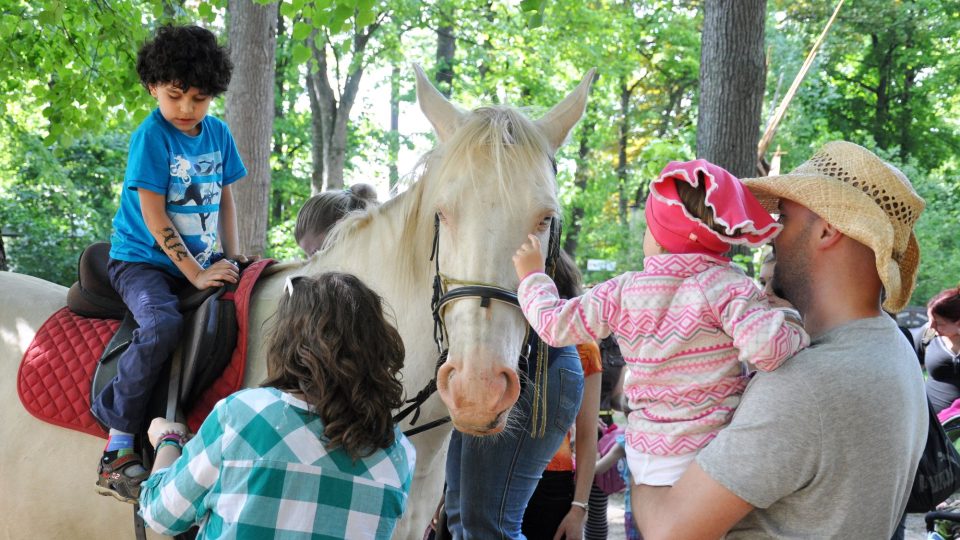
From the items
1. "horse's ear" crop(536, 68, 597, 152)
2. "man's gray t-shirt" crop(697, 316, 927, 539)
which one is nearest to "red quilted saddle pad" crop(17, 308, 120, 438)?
"horse's ear" crop(536, 68, 597, 152)

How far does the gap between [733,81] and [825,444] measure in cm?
453

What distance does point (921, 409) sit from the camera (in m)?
1.71

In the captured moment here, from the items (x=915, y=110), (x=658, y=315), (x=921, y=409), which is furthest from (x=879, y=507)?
(x=915, y=110)

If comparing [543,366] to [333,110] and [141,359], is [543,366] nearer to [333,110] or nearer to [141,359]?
[141,359]

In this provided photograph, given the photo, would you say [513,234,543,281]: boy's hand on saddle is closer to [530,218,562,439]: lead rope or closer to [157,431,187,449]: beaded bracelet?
[530,218,562,439]: lead rope

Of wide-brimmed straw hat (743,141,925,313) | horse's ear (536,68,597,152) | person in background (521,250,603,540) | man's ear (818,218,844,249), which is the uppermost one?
horse's ear (536,68,597,152)

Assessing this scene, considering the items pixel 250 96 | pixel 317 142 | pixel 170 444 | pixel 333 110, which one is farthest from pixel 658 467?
pixel 317 142

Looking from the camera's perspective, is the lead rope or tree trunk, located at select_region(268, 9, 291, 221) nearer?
the lead rope

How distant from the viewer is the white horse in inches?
84.8

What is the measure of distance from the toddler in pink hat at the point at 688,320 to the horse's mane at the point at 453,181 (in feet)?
2.04

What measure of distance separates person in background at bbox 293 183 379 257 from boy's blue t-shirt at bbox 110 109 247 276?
1.02 m

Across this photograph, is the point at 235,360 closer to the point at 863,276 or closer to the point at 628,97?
the point at 863,276

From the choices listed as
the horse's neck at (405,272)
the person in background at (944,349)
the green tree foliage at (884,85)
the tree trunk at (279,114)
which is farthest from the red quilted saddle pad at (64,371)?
the green tree foliage at (884,85)

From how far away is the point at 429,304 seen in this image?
2.58 metres
